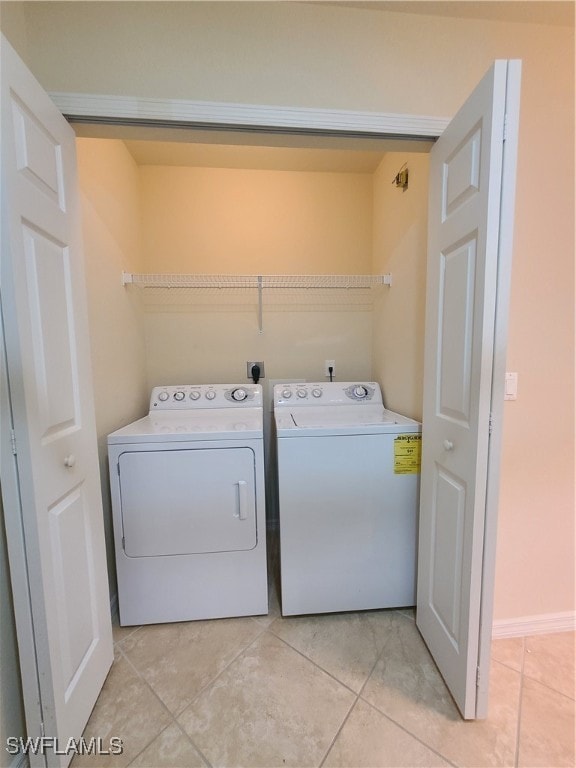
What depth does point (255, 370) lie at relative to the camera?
85.7 inches

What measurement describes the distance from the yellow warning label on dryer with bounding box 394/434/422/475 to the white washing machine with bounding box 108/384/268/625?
65 centimetres

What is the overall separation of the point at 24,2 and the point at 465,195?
5.15 ft

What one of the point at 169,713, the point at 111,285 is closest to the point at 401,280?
the point at 111,285

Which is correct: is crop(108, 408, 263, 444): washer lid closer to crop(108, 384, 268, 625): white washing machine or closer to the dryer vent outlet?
crop(108, 384, 268, 625): white washing machine

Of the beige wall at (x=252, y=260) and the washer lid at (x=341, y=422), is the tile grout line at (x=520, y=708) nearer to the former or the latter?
the washer lid at (x=341, y=422)

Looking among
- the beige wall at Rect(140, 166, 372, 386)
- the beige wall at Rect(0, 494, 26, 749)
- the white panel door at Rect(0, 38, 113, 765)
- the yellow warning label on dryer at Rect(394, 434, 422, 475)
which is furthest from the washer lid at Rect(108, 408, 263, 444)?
the yellow warning label on dryer at Rect(394, 434, 422, 475)

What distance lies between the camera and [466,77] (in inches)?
44.8

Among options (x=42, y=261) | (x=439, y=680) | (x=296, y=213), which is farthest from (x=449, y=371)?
(x=296, y=213)

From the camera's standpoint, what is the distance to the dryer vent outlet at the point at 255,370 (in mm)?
2178

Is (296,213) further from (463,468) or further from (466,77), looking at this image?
(463,468)

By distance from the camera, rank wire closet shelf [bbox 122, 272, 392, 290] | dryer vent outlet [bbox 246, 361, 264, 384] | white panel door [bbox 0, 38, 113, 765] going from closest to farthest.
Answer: white panel door [bbox 0, 38, 113, 765]
wire closet shelf [bbox 122, 272, 392, 290]
dryer vent outlet [bbox 246, 361, 264, 384]

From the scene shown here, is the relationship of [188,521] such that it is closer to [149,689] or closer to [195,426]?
[195,426]

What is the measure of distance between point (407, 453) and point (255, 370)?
1171 millimetres

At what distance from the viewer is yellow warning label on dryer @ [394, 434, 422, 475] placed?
4.72 ft
